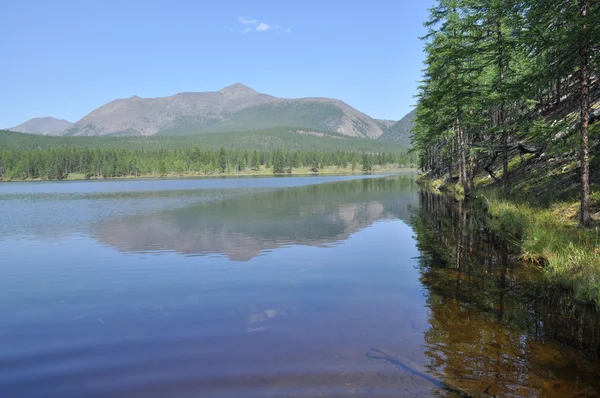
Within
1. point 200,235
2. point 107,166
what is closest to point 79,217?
point 200,235

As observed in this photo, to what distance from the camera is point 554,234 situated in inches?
579

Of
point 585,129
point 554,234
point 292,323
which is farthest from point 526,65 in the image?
point 292,323

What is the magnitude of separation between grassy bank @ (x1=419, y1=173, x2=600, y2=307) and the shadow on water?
1.72 feet

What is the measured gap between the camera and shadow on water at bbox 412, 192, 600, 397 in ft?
23.5

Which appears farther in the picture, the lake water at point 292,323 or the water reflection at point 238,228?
the water reflection at point 238,228

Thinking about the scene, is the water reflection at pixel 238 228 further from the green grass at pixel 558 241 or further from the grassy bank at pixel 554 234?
the green grass at pixel 558 241

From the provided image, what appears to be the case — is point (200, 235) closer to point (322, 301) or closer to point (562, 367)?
point (322, 301)

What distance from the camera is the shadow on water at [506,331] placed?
7152 mm

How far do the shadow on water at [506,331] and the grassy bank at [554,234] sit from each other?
1.72ft

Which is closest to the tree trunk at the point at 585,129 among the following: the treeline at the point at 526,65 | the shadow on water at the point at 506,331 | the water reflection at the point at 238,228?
the treeline at the point at 526,65

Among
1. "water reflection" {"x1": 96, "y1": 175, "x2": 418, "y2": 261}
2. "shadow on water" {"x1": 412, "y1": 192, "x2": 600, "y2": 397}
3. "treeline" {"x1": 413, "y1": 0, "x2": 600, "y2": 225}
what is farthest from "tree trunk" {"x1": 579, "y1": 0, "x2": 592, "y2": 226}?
"water reflection" {"x1": 96, "y1": 175, "x2": 418, "y2": 261}

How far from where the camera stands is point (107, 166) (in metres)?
190

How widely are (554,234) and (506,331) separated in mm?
7416

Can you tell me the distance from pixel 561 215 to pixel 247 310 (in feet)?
49.7
